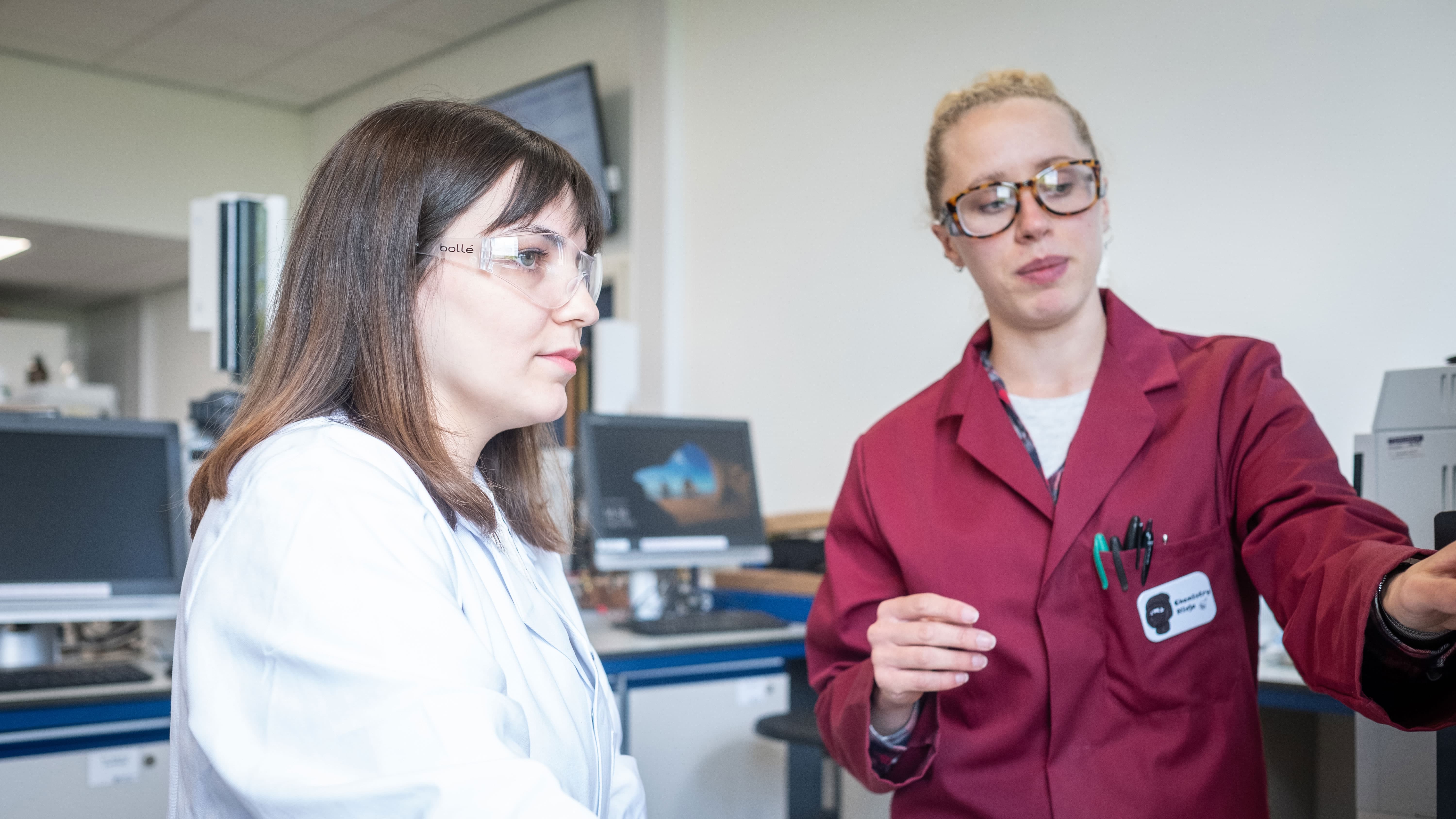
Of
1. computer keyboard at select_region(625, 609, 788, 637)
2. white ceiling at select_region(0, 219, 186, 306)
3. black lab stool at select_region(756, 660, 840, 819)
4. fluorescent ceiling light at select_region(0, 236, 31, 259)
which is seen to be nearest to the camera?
black lab stool at select_region(756, 660, 840, 819)

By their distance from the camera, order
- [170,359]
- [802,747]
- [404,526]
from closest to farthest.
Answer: [404,526] → [802,747] → [170,359]

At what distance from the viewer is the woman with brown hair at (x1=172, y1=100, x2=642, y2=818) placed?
734 millimetres

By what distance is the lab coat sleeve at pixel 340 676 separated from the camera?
28.4 inches

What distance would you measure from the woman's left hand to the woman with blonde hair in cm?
6

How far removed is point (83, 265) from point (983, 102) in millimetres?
7064

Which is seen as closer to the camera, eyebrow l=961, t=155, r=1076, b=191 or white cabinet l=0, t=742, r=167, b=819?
eyebrow l=961, t=155, r=1076, b=191

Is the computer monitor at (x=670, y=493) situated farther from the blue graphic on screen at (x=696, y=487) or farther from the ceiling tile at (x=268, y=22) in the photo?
the ceiling tile at (x=268, y=22)

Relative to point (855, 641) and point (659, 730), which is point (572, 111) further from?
point (855, 641)

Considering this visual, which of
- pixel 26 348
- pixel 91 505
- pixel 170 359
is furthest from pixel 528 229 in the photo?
pixel 26 348

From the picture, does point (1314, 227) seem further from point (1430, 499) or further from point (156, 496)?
point (156, 496)

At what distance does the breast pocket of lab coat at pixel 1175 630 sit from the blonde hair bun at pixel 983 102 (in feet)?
1.81

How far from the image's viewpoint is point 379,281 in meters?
0.99

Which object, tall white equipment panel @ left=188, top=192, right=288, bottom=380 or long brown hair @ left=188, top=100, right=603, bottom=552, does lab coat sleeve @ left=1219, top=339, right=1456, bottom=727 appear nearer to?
long brown hair @ left=188, top=100, right=603, bottom=552

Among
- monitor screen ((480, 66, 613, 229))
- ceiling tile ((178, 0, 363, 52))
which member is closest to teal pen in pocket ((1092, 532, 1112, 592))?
monitor screen ((480, 66, 613, 229))
